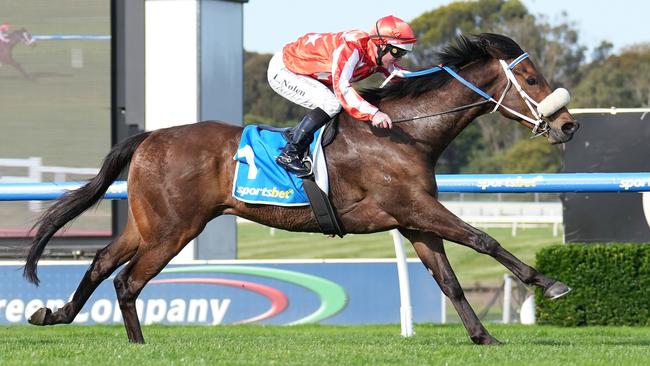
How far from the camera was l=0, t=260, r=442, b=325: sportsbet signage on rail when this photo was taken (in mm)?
8945

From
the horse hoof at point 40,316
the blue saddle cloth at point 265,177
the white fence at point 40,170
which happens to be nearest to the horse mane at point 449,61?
the blue saddle cloth at point 265,177

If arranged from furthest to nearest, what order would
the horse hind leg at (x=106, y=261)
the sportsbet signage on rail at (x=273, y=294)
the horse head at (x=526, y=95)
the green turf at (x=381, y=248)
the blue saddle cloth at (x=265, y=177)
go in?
the green turf at (x=381, y=248)
the sportsbet signage on rail at (x=273, y=294)
the horse hind leg at (x=106, y=261)
the blue saddle cloth at (x=265, y=177)
the horse head at (x=526, y=95)

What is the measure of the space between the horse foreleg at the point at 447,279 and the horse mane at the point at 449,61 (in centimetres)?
75

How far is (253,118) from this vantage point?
45.5 meters

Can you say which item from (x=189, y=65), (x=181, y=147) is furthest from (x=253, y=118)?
(x=181, y=147)

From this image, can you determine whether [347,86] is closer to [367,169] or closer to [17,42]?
[367,169]

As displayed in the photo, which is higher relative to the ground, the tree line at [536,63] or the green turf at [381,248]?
the tree line at [536,63]

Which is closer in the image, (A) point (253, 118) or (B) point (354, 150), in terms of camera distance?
(B) point (354, 150)

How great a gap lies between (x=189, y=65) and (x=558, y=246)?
10.1 feet

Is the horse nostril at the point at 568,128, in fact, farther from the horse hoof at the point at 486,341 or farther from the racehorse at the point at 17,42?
the racehorse at the point at 17,42

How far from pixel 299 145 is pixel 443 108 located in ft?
2.64

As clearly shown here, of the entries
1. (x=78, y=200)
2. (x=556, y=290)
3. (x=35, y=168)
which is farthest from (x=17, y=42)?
(x=556, y=290)

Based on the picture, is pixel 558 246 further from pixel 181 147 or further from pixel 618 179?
pixel 181 147

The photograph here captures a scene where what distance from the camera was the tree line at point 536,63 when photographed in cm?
4209
